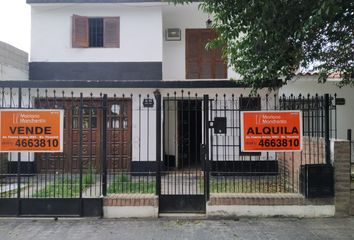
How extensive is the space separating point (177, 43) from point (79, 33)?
366cm

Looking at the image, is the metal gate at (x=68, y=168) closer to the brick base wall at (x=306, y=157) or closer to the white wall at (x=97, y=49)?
the white wall at (x=97, y=49)

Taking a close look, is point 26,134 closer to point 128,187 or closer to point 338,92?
point 128,187

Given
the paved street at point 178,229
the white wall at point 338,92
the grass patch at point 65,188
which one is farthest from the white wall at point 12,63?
the white wall at point 338,92

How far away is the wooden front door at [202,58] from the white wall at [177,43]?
205mm

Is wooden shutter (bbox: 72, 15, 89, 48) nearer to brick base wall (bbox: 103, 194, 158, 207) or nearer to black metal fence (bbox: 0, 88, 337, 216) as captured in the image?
black metal fence (bbox: 0, 88, 337, 216)

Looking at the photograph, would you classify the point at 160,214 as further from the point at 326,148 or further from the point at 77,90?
the point at 77,90

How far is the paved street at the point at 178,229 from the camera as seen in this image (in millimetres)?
6758

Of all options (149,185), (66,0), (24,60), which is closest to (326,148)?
(149,185)

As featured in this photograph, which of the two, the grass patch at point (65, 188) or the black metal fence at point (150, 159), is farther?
the grass patch at point (65, 188)

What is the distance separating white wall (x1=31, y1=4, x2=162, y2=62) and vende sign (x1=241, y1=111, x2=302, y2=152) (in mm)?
6598

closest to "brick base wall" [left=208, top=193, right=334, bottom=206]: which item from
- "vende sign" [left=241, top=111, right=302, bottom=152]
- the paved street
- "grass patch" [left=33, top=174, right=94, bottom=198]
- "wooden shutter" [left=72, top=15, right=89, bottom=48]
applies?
the paved street

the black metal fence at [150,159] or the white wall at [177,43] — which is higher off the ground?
the white wall at [177,43]

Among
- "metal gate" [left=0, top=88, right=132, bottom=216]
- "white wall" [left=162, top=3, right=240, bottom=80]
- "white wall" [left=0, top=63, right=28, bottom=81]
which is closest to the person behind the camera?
"metal gate" [left=0, top=88, right=132, bottom=216]

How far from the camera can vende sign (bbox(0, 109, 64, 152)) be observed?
25.8ft
